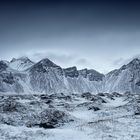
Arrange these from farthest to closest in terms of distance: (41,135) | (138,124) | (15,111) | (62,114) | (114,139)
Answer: (15,111)
(62,114)
(138,124)
(41,135)
(114,139)

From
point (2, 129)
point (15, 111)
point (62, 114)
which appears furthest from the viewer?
point (15, 111)

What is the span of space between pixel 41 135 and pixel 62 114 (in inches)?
469

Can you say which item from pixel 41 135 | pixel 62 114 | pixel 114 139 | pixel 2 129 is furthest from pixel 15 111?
pixel 114 139

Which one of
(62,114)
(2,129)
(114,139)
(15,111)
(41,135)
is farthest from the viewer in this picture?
(15,111)

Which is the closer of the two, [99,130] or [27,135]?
[27,135]

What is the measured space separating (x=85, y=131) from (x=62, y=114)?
9.74 m

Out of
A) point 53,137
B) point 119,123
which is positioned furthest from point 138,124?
point 53,137

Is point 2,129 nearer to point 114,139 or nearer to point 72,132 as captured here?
point 72,132

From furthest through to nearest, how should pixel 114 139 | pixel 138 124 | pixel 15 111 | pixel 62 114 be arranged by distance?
pixel 15 111
pixel 62 114
pixel 138 124
pixel 114 139

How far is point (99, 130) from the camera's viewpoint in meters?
32.4

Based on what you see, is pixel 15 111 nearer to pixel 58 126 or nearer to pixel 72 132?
pixel 58 126

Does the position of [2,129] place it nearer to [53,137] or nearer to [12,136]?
[12,136]

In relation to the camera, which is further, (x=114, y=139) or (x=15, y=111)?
(x=15, y=111)

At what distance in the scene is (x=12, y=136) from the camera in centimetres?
2905
